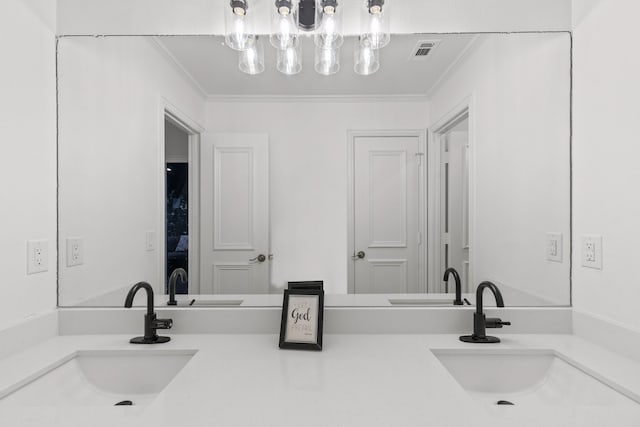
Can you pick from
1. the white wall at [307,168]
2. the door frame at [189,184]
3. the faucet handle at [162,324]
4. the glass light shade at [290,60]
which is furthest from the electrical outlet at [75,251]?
the glass light shade at [290,60]

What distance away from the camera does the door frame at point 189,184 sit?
5.43ft

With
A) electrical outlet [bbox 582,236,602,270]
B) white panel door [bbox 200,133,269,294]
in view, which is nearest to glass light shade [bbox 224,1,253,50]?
white panel door [bbox 200,133,269,294]

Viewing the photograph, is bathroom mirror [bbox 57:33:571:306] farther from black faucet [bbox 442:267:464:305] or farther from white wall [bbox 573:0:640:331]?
white wall [bbox 573:0:640:331]

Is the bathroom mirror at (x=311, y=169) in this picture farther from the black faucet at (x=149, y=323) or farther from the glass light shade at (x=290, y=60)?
the black faucet at (x=149, y=323)

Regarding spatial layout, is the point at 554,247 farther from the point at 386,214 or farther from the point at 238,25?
the point at 238,25

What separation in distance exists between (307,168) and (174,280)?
728 millimetres

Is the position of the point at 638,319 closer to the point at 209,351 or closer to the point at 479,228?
the point at 479,228

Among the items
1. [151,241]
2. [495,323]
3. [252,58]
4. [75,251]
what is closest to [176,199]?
[151,241]

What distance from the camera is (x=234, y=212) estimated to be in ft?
5.48

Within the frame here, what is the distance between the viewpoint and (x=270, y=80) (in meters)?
1.65

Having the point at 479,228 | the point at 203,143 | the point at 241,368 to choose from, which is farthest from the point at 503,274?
the point at 203,143

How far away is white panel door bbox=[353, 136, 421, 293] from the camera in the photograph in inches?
64.9

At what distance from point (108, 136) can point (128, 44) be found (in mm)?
389

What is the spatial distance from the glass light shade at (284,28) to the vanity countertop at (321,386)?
3.85 feet
